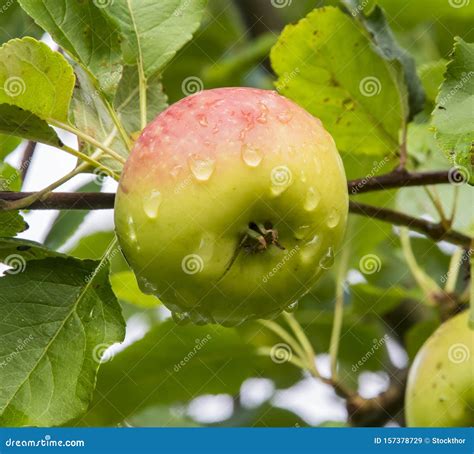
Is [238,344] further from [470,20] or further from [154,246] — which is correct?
[154,246]

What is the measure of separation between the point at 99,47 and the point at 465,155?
51cm

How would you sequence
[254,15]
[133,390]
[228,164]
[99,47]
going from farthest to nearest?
[254,15] < [133,390] < [99,47] < [228,164]

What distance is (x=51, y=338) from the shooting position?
1.10 meters

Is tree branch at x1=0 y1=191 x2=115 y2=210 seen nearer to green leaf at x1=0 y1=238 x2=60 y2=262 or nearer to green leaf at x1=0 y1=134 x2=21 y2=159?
green leaf at x1=0 y1=238 x2=60 y2=262

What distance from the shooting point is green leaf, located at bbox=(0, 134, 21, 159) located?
1409 millimetres

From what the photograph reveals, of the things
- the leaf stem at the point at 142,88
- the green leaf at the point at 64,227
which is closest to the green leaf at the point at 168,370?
the green leaf at the point at 64,227

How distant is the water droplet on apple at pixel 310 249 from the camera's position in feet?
3.27

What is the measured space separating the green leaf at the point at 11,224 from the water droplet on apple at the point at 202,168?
0.28 m

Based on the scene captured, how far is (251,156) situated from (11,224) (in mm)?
357

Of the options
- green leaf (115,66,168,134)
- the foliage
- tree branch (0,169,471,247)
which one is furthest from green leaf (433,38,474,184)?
green leaf (115,66,168,134)

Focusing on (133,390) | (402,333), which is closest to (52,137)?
(133,390)

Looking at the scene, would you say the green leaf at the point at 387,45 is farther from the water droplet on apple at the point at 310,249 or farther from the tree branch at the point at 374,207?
the water droplet on apple at the point at 310,249

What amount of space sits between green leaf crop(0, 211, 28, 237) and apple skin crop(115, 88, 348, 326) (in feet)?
0.61

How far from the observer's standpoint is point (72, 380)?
1081mm
